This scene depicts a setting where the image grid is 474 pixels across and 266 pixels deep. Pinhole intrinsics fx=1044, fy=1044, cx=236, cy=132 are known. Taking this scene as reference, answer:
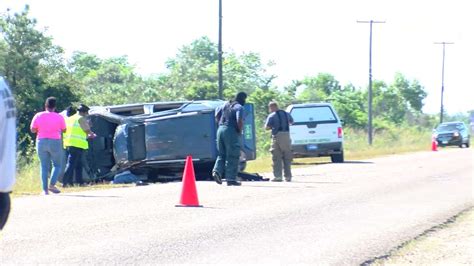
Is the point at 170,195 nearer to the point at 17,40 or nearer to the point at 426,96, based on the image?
the point at 17,40

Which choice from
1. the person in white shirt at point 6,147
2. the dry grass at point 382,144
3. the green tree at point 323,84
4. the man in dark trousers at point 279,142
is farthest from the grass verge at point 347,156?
the green tree at point 323,84

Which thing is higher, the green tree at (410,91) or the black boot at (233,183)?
the green tree at (410,91)

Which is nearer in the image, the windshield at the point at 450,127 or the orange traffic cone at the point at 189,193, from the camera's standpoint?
the orange traffic cone at the point at 189,193

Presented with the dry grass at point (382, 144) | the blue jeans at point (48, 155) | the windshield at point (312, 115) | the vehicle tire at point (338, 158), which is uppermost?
the windshield at point (312, 115)

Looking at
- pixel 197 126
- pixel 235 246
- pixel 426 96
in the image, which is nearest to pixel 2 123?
pixel 235 246

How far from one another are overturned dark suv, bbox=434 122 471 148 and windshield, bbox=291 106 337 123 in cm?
2240

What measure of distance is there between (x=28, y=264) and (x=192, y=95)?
46.2 m

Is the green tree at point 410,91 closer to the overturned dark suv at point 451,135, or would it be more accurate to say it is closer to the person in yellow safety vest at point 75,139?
the overturned dark suv at point 451,135

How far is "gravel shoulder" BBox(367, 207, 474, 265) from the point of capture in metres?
9.85

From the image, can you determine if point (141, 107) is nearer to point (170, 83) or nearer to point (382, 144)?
point (382, 144)

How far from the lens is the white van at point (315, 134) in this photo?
31141mm

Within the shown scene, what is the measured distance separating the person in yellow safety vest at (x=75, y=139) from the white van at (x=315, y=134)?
12.4 meters

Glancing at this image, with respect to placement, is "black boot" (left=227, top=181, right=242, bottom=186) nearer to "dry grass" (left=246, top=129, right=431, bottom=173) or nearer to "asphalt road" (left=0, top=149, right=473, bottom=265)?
"asphalt road" (left=0, top=149, right=473, bottom=265)

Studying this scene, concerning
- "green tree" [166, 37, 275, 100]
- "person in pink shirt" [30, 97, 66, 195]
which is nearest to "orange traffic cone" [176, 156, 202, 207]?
"person in pink shirt" [30, 97, 66, 195]
